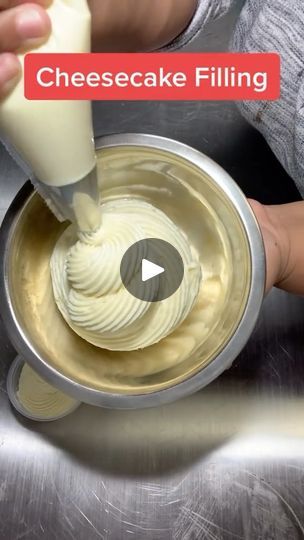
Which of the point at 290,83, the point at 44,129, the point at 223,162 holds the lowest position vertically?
the point at 223,162

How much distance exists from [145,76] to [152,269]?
0.53 feet

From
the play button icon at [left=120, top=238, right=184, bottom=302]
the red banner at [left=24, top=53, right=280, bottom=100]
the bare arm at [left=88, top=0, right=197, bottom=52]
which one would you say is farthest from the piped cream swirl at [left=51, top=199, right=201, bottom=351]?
the bare arm at [left=88, top=0, right=197, bottom=52]

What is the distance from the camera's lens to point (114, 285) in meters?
0.46

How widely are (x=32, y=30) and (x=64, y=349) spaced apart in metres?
0.30

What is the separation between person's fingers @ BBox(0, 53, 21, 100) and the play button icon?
185mm

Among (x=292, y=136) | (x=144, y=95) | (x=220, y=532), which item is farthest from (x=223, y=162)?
(x=220, y=532)

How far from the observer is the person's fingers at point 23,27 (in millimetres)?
296

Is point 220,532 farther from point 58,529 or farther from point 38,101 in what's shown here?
point 38,101

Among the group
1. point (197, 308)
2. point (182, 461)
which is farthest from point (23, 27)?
point (182, 461)

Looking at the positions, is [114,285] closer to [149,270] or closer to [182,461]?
[149,270]

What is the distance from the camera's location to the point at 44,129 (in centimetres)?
33

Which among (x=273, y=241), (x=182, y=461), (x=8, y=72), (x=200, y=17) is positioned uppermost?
(x=8, y=72)

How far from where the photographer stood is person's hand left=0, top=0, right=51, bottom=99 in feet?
0.97

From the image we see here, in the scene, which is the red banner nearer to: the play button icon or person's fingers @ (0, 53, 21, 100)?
person's fingers @ (0, 53, 21, 100)
